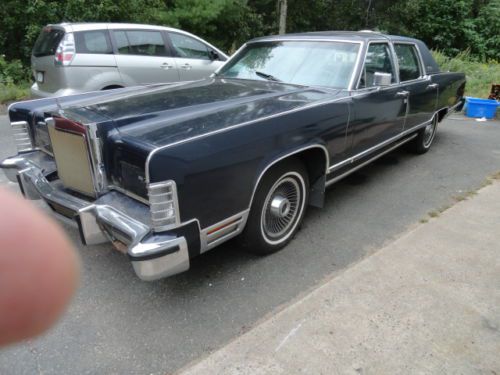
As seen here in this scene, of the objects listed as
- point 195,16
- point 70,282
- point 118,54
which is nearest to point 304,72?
point 70,282

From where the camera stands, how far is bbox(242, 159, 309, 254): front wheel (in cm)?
299

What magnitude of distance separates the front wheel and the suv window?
5135 millimetres

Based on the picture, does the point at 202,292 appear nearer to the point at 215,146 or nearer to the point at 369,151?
the point at 215,146

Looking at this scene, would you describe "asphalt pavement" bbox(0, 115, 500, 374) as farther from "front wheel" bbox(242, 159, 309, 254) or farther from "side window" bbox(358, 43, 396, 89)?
"side window" bbox(358, 43, 396, 89)

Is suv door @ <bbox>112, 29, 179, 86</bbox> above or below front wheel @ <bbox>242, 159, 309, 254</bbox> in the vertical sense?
above

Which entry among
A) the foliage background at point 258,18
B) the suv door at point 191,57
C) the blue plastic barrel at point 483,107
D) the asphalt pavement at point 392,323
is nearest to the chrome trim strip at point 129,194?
the asphalt pavement at point 392,323

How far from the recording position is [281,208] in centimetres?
315

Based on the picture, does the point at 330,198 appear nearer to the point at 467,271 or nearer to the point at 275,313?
the point at 467,271

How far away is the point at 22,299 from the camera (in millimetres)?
705

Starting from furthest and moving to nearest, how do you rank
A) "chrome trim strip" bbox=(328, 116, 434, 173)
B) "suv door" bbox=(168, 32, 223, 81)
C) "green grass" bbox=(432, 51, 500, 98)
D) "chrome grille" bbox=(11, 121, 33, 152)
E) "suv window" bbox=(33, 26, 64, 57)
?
"green grass" bbox=(432, 51, 500, 98) < "suv door" bbox=(168, 32, 223, 81) < "suv window" bbox=(33, 26, 64, 57) < "chrome trim strip" bbox=(328, 116, 434, 173) < "chrome grille" bbox=(11, 121, 33, 152)

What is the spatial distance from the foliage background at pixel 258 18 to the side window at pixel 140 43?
4.86 metres

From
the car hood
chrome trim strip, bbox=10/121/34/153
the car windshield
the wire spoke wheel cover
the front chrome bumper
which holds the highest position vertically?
the car windshield

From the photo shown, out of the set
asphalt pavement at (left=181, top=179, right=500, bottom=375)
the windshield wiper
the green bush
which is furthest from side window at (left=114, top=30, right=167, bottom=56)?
asphalt pavement at (left=181, top=179, right=500, bottom=375)

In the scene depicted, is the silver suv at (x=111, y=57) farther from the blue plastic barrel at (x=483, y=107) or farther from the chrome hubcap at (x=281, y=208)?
the blue plastic barrel at (x=483, y=107)
